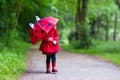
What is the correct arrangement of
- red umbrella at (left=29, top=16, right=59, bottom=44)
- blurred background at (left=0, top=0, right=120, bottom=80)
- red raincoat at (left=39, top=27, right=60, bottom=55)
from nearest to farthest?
red umbrella at (left=29, top=16, right=59, bottom=44) < red raincoat at (left=39, top=27, right=60, bottom=55) < blurred background at (left=0, top=0, right=120, bottom=80)

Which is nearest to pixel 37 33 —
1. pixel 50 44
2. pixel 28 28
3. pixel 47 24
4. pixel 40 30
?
pixel 40 30

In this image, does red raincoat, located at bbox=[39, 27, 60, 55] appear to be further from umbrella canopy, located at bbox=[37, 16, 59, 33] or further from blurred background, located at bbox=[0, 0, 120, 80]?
blurred background, located at bbox=[0, 0, 120, 80]

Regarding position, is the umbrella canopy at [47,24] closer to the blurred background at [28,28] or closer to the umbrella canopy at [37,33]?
the umbrella canopy at [37,33]

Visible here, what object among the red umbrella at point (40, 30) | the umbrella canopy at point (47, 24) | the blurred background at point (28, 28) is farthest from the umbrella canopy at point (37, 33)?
the blurred background at point (28, 28)

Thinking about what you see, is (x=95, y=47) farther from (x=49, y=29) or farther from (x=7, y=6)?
(x=49, y=29)

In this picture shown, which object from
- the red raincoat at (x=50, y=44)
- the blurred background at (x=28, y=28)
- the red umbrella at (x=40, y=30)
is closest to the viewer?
the red umbrella at (x=40, y=30)

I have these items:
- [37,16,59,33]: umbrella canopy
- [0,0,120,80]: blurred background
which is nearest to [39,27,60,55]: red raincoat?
[37,16,59,33]: umbrella canopy

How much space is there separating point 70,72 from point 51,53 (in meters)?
1.12

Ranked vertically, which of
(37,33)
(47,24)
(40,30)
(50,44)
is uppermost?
(47,24)

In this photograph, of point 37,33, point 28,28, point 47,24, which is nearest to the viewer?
point 37,33

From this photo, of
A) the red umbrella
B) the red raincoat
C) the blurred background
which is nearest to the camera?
the red umbrella

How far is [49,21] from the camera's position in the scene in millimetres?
14039

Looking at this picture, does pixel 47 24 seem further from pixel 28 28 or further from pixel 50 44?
pixel 28 28

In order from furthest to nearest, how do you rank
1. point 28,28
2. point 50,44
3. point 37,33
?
point 28,28 < point 50,44 < point 37,33
